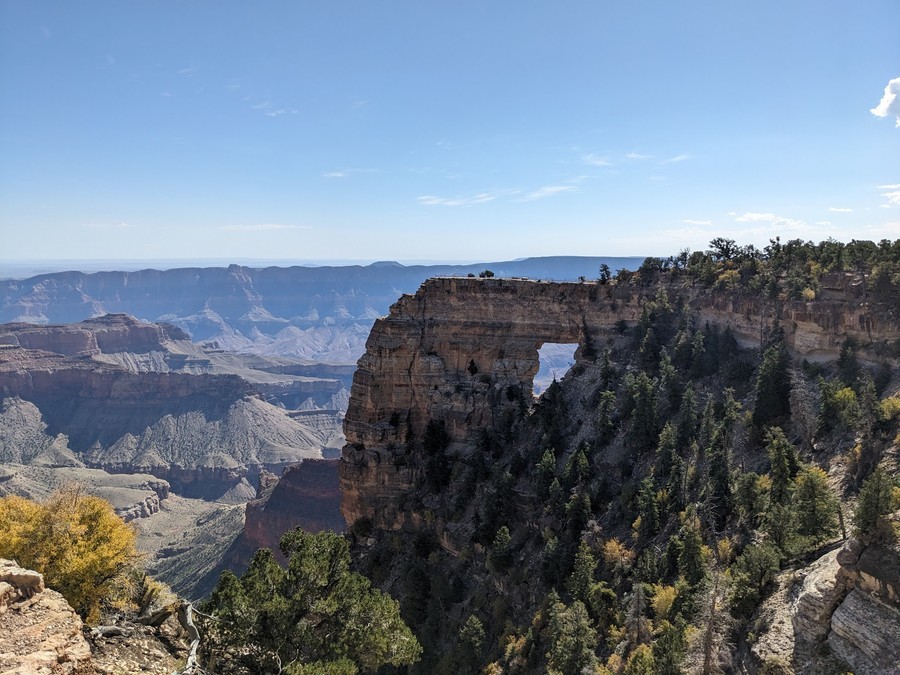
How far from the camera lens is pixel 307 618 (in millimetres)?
31141

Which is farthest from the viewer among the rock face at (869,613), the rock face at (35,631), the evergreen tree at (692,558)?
the evergreen tree at (692,558)

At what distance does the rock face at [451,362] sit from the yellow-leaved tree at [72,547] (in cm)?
3653

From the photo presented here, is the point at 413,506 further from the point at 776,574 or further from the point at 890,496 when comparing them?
the point at 890,496

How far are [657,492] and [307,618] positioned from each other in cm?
2675

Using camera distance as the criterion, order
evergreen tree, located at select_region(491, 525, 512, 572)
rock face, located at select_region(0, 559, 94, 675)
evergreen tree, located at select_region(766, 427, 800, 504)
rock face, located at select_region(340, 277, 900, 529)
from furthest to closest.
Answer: rock face, located at select_region(340, 277, 900, 529), evergreen tree, located at select_region(491, 525, 512, 572), evergreen tree, located at select_region(766, 427, 800, 504), rock face, located at select_region(0, 559, 94, 675)

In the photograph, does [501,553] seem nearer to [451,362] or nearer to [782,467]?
[782,467]

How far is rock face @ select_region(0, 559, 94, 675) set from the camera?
19.8 metres

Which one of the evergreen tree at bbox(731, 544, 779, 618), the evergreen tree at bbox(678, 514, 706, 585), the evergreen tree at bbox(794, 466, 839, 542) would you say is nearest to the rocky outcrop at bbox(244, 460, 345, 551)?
the evergreen tree at bbox(678, 514, 706, 585)

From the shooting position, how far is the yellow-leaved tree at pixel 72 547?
2825 cm

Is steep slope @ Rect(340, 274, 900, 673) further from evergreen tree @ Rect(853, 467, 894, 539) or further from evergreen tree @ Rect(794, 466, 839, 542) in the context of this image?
evergreen tree @ Rect(853, 467, 894, 539)

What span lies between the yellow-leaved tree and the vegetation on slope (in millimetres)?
23900

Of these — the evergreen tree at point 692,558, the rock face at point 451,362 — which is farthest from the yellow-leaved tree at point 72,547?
the rock face at point 451,362

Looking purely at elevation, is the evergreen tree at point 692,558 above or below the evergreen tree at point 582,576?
above

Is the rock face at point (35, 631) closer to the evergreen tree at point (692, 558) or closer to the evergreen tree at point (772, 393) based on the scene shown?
the evergreen tree at point (692, 558)
